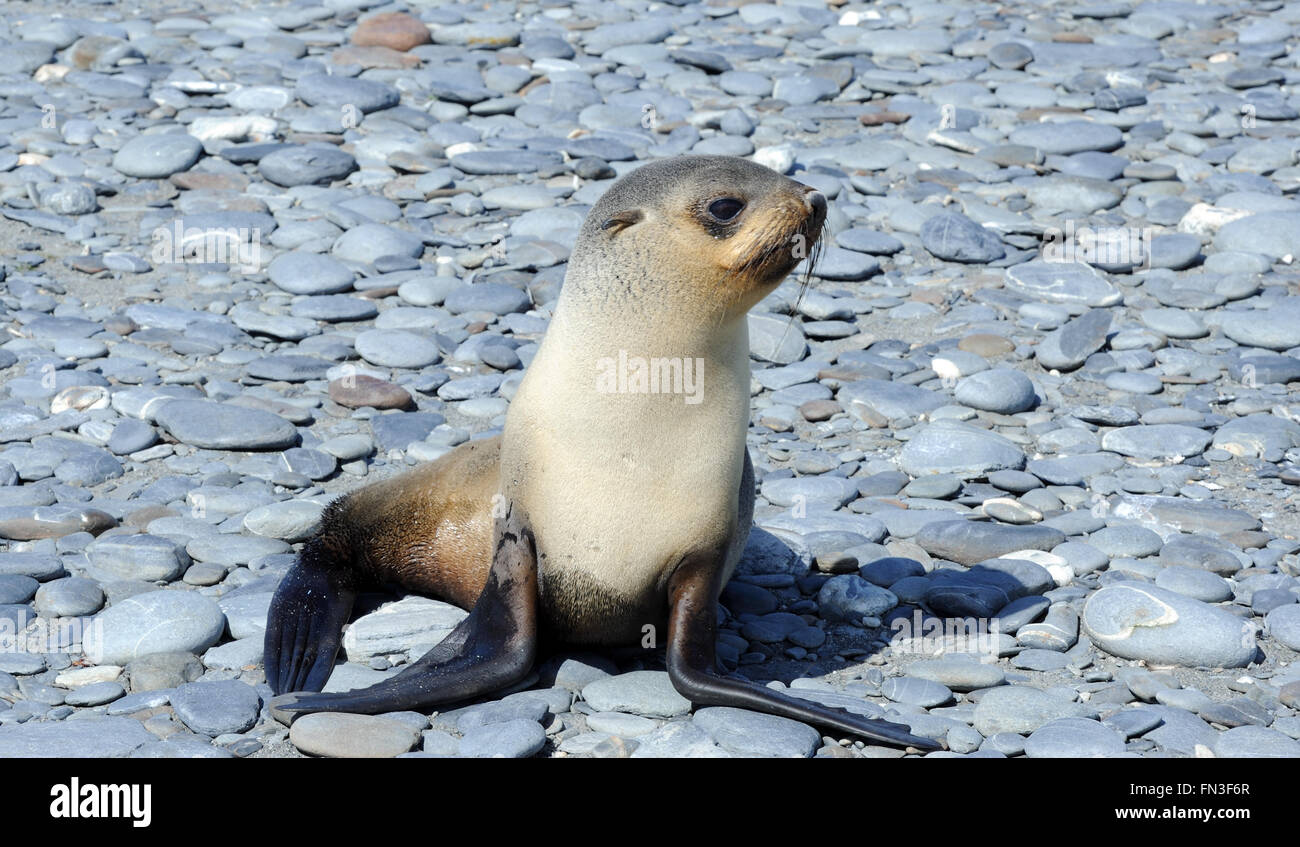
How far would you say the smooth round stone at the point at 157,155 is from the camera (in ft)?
33.5

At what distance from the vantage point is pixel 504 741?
4.25m

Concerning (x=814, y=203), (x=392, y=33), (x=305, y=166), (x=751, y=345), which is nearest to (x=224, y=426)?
(x=751, y=345)

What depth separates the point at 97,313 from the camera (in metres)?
8.34

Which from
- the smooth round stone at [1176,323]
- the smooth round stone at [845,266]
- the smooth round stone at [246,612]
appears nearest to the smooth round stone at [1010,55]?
the smooth round stone at [845,266]

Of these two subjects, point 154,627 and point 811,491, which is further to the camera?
point 811,491

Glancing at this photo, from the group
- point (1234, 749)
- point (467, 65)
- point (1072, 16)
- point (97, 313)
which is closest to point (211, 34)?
point (467, 65)

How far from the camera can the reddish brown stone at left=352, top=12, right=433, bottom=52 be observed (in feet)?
41.8

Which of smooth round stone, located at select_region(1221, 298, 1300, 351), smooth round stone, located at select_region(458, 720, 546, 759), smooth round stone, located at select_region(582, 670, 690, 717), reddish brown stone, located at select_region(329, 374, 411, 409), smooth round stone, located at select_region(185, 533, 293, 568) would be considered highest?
smooth round stone, located at select_region(1221, 298, 1300, 351)

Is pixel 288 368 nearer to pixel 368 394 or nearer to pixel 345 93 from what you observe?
pixel 368 394

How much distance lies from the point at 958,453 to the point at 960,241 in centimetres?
289

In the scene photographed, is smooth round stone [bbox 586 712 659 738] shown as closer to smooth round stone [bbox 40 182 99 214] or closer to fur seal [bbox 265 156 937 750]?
fur seal [bbox 265 156 937 750]

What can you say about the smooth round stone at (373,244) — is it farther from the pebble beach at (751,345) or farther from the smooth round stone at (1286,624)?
the smooth round stone at (1286,624)

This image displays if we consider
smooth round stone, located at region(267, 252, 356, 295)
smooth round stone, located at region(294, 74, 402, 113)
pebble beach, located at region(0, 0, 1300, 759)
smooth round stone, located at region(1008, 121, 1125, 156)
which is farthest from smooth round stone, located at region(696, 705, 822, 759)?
smooth round stone, located at region(294, 74, 402, 113)

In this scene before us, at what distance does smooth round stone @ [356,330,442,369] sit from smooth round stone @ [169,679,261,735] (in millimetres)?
3355
